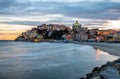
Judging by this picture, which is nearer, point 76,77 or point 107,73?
point 107,73

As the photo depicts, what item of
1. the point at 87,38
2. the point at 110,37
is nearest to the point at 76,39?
the point at 87,38

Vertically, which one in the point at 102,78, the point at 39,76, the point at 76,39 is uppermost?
the point at 102,78

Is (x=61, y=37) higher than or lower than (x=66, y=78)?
lower

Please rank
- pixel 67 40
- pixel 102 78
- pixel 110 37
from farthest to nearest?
pixel 67 40 < pixel 110 37 < pixel 102 78

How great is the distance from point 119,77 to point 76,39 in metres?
175

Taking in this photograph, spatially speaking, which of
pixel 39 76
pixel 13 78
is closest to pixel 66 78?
pixel 39 76

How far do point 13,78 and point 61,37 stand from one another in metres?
180

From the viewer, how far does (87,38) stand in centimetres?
18238

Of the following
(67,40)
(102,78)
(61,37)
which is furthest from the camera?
(61,37)

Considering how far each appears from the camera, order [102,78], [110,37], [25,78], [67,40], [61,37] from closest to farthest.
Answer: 1. [102,78]
2. [25,78]
3. [110,37]
4. [67,40]
5. [61,37]

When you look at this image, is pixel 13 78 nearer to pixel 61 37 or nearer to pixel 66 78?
pixel 66 78

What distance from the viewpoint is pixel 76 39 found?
186m

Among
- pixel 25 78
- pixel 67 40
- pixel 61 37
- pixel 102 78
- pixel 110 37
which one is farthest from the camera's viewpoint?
pixel 61 37

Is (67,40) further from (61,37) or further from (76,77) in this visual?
(76,77)
